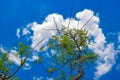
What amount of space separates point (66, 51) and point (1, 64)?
11.8 ft

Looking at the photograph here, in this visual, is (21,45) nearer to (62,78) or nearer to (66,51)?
(66,51)

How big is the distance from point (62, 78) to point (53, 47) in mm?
2233

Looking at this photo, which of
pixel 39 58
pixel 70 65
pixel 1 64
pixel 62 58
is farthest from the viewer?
pixel 39 58

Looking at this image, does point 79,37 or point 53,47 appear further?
point 53,47

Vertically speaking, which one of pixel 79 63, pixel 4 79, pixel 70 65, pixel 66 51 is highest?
pixel 66 51

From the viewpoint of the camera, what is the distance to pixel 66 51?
1419 centimetres

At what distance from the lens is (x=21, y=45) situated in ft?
35.8

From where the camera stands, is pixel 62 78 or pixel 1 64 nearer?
pixel 1 64

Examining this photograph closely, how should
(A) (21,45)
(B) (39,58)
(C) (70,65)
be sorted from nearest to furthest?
(A) (21,45) → (C) (70,65) → (B) (39,58)

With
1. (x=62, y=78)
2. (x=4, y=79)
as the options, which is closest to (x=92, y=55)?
(x=62, y=78)

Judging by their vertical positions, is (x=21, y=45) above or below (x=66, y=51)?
below

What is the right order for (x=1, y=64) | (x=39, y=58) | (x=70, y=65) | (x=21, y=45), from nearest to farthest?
(x=21, y=45), (x=1, y=64), (x=70, y=65), (x=39, y=58)

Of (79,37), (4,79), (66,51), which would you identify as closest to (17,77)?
(66,51)

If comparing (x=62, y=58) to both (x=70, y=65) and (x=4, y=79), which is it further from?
(x=4, y=79)
